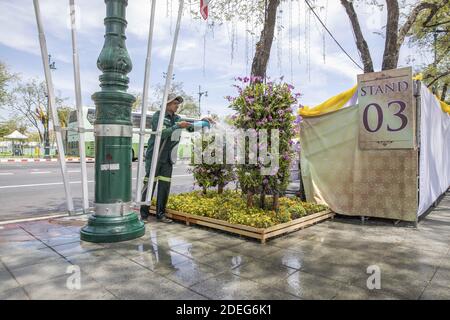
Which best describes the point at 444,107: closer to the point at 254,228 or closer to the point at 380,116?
the point at 380,116

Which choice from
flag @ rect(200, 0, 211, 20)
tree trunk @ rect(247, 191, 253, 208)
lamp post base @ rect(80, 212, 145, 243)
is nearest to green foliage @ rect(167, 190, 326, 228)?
tree trunk @ rect(247, 191, 253, 208)

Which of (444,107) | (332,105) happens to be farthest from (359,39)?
(332,105)

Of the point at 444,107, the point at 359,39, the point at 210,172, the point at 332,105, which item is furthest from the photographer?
the point at 359,39

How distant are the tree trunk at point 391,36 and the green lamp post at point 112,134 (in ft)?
21.0

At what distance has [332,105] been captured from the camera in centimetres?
591

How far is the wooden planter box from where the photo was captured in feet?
13.7

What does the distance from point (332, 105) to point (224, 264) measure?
392 cm

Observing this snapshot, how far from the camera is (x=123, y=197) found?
4.17 meters

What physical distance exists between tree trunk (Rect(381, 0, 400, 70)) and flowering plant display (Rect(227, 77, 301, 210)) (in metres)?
4.02

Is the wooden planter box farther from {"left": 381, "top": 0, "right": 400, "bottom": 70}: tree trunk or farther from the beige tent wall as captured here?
{"left": 381, "top": 0, "right": 400, "bottom": 70}: tree trunk

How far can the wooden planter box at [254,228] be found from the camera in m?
4.18

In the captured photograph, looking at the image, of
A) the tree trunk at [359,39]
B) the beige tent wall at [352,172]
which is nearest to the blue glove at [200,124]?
the beige tent wall at [352,172]

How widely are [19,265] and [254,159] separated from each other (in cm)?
325

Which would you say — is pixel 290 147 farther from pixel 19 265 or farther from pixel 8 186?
pixel 8 186
